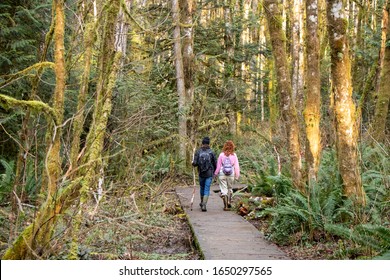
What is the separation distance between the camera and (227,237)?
877cm

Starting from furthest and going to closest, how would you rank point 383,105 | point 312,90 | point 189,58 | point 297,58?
point 297,58
point 189,58
point 383,105
point 312,90

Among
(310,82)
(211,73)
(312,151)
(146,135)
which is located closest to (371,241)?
(312,151)

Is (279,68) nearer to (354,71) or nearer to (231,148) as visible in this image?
(231,148)

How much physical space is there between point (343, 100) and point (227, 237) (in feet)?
11.3

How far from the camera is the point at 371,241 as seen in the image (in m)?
6.56

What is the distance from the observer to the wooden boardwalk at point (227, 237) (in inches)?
293

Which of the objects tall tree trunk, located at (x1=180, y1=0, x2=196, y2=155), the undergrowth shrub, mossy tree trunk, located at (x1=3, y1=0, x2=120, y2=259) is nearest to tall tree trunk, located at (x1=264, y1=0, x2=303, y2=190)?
the undergrowth shrub

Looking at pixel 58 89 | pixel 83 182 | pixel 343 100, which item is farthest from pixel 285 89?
pixel 83 182

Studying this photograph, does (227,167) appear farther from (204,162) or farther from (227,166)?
(204,162)

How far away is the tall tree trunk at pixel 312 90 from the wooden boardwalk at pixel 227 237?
219 cm

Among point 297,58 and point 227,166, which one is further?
point 297,58

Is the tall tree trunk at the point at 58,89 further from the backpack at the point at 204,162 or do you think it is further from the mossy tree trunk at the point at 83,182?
the backpack at the point at 204,162

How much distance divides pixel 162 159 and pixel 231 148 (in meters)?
7.52

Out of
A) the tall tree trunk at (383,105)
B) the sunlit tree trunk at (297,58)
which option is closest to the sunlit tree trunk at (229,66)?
the sunlit tree trunk at (297,58)
